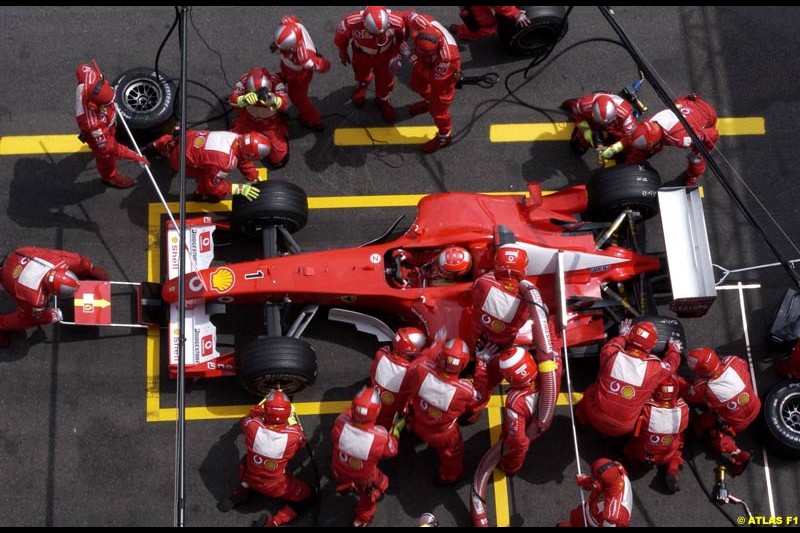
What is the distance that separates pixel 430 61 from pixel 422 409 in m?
3.73

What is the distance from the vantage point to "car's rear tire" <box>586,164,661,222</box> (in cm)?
906

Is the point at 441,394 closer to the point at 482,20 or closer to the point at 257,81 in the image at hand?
the point at 257,81

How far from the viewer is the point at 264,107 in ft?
30.8

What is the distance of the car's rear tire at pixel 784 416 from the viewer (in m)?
8.88

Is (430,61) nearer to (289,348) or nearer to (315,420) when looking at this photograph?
(289,348)

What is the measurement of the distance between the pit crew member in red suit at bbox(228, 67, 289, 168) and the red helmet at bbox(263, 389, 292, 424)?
10.2ft

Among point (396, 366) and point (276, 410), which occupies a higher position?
point (396, 366)

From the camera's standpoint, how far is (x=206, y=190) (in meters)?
9.25

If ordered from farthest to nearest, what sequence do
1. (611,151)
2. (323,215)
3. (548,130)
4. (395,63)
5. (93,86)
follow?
(548,130)
(323,215)
(395,63)
(611,151)
(93,86)

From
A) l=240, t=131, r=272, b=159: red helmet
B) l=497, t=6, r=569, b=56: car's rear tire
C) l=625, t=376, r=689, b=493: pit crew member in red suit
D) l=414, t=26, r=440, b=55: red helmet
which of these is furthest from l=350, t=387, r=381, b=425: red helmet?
l=497, t=6, r=569, b=56: car's rear tire

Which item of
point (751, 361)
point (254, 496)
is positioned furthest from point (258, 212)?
point (751, 361)

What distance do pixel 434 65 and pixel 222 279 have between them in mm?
3187

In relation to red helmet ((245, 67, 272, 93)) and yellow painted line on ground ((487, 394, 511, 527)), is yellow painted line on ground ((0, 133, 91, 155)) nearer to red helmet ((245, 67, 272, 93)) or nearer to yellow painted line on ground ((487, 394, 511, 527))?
red helmet ((245, 67, 272, 93))

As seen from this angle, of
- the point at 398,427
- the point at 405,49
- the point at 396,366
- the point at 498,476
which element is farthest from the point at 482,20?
the point at 498,476
